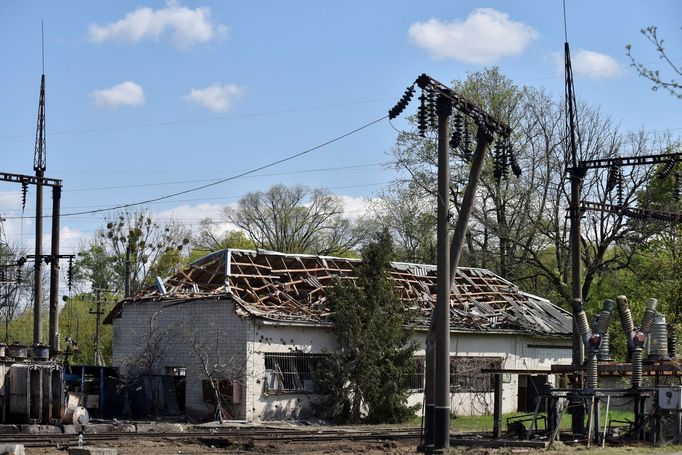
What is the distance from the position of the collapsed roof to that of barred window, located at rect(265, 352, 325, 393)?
142cm

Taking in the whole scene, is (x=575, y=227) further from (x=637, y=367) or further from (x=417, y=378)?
(x=417, y=378)

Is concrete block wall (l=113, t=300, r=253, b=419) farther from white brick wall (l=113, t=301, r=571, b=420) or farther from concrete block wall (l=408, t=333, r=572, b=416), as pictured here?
concrete block wall (l=408, t=333, r=572, b=416)

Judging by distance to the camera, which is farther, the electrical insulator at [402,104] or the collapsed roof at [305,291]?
the collapsed roof at [305,291]

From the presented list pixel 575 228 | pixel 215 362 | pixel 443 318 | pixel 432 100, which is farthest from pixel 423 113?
pixel 215 362

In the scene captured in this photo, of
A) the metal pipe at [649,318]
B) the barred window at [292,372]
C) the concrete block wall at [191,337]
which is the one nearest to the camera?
the metal pipe at [649,318]

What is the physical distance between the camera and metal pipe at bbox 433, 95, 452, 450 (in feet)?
71.7

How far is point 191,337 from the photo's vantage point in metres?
36.3

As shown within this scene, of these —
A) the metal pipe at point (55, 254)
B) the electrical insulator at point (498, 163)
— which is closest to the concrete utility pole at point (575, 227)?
the electrical insulator at point (498, 163)

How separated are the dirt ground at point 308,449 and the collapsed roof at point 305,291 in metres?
11.0

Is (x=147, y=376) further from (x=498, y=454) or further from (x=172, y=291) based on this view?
(x=498, y=454)

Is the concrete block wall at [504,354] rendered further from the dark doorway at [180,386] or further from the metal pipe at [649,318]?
the metal pipe at [649,318]

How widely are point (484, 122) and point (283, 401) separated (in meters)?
16.3

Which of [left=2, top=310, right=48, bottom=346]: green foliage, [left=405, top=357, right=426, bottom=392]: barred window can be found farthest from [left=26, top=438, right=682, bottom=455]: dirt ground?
[left=2, top=310, right=48, bottom=346]: green foliage

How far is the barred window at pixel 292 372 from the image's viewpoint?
35.9 meters
